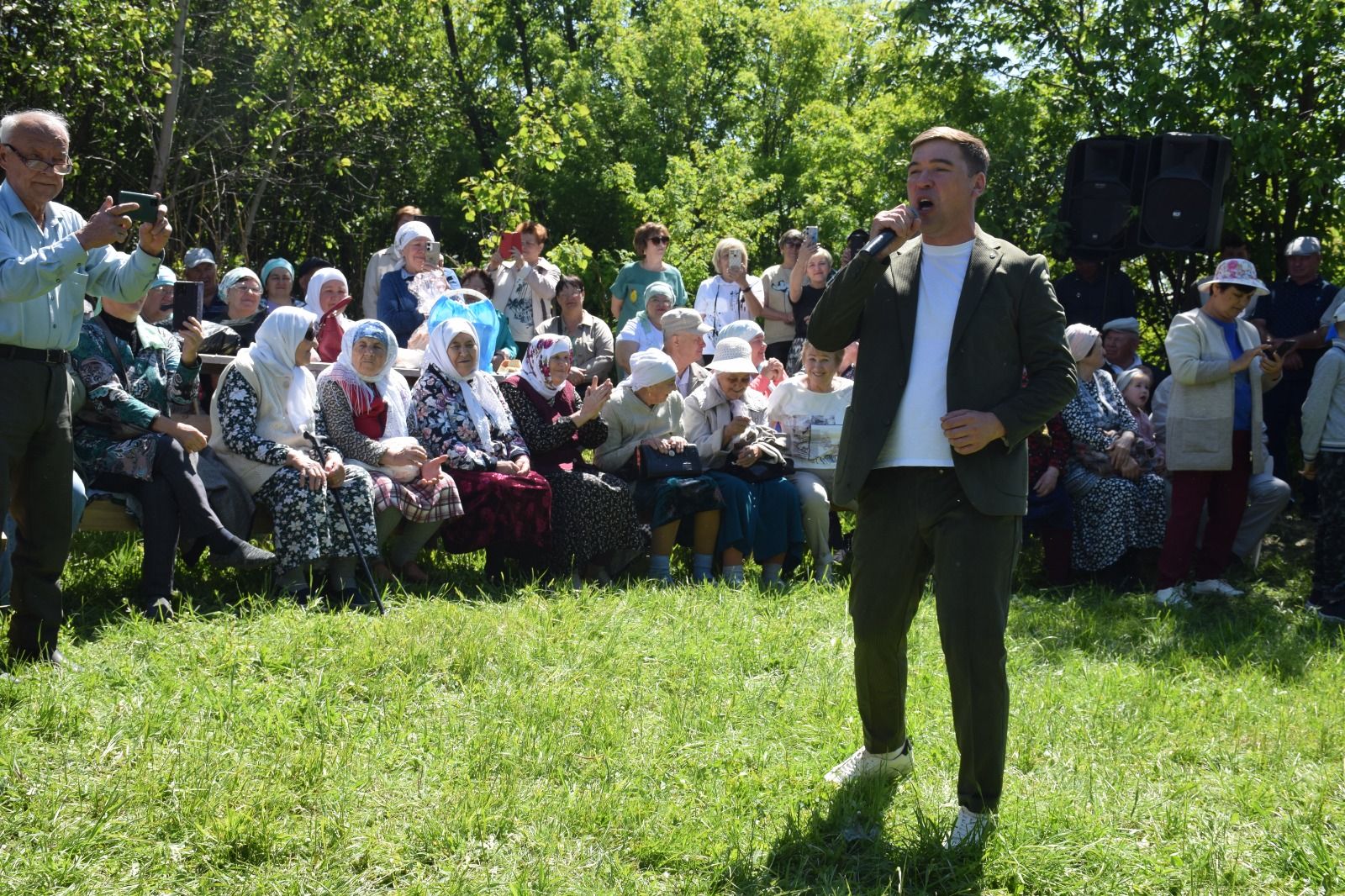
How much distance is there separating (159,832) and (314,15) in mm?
12040

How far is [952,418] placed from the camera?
3.66 metres

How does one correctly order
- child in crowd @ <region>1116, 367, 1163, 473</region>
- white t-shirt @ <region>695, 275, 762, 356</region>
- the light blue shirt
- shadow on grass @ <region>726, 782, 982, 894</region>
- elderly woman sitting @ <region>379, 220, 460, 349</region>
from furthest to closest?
white t-shirt @ <region>695, 275, 762, 356</region>
elderly woman sitting @ <region>379, 220, 460, 349</region>
child in crowd @ <region>1116, 367, 1163, 473</region>
the light blue shirt
shadow on grass @ <region>726, 782, 982, 894</region>

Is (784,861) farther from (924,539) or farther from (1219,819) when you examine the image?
(1219,819)

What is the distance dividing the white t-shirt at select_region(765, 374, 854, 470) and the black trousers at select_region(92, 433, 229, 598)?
11.7 ft

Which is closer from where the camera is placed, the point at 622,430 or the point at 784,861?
the point at 784,861

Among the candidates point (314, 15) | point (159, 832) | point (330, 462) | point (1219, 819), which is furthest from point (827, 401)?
point (314, 15)

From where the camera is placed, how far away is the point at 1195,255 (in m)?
12.4

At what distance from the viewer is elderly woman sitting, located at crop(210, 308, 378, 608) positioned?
641cm

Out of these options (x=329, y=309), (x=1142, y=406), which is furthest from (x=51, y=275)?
(x=1142, y=406)

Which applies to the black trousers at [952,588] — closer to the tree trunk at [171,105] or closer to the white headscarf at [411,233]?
the white headscarf at [411,233]

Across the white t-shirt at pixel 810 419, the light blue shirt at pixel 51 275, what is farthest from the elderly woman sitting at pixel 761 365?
the light blue shirt at pixel 51 275

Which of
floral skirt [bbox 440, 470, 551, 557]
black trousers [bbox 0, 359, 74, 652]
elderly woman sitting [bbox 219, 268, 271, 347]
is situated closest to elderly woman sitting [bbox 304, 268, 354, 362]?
elderly woman sitting [bbox 219, 268, 271, 347]

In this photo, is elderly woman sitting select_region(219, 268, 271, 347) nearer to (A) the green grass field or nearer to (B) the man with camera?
(A) the green grass field

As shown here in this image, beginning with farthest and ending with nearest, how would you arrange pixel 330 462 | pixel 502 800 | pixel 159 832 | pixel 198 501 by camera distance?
pixel 330 462 → pixel 198 501 → pixel 502 800 → pixel 159 832
